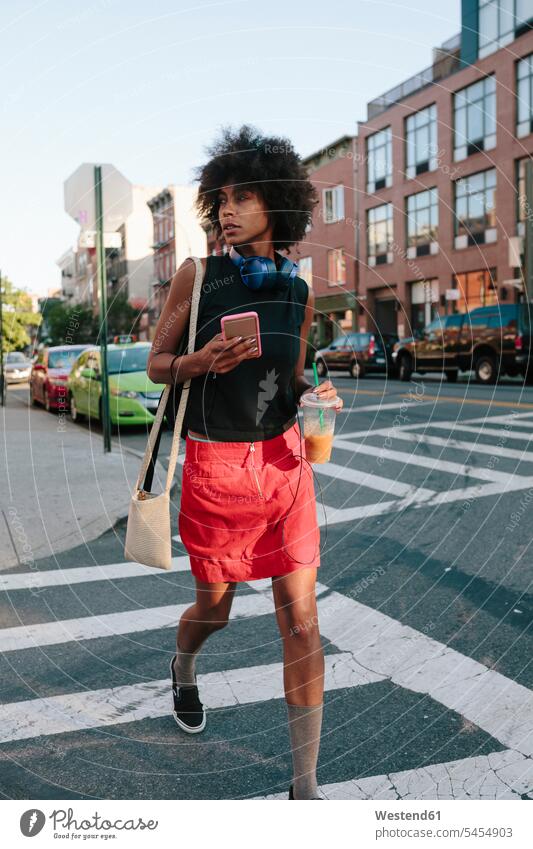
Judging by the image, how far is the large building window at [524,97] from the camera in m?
29.3

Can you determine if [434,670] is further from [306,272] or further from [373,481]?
[373,481]

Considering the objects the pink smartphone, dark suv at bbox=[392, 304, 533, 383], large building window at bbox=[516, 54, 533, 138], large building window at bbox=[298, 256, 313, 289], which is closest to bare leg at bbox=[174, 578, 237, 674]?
the pink smartphone

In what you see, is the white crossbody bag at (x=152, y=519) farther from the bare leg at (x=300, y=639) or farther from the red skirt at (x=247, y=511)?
the bare leg at (x=300, y=639)

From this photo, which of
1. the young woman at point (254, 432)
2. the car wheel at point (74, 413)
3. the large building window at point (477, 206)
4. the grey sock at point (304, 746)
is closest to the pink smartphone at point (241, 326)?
the young woman at point (254, 432)

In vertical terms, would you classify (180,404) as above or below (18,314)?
below

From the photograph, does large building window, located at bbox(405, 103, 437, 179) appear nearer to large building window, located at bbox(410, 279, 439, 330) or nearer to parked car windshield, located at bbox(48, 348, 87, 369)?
large building window, located at bbox(410, 279, 439, 330)

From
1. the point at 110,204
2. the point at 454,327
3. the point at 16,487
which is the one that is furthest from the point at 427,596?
the point at 454,327

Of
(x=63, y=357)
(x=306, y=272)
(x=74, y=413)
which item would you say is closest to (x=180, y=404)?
(x=306, y=272)

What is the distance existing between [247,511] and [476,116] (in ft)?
111

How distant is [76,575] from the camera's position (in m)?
5.55

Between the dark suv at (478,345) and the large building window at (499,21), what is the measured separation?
41.6ft

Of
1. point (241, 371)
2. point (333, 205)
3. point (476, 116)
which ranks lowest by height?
point (241, 371)

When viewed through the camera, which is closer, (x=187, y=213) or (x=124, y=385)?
(x=187, y=213)

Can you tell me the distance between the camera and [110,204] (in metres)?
10.2
